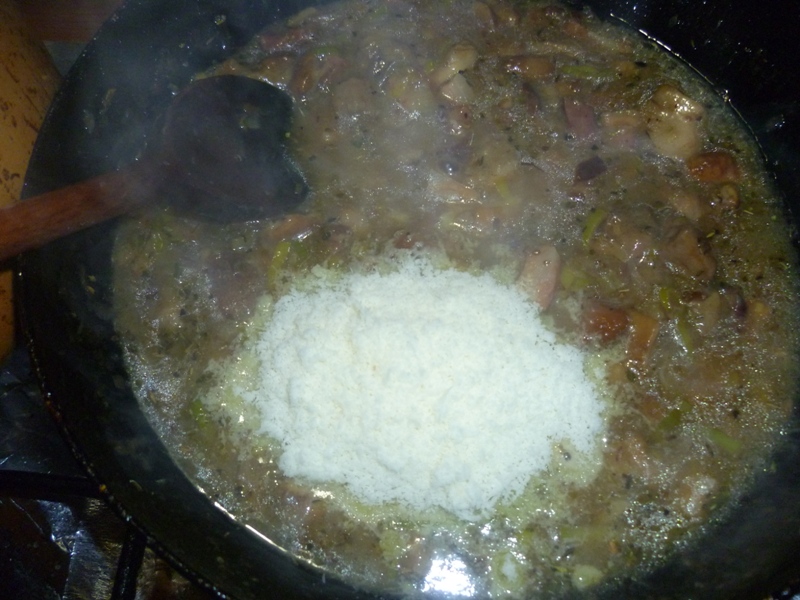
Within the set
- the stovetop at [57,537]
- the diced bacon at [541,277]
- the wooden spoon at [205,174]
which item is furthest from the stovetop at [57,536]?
the diced bacon at [541,277]

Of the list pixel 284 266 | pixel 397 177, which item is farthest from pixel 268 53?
pixel 284 266

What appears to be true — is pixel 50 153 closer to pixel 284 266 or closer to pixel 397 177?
pixel 284 266

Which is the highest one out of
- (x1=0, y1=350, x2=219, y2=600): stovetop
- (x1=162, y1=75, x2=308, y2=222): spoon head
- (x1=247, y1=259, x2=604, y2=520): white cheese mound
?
(x1=162, y1=75, x2=308, y2=222): spoon head

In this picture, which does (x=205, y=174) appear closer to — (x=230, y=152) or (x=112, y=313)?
(x=230, y=152)

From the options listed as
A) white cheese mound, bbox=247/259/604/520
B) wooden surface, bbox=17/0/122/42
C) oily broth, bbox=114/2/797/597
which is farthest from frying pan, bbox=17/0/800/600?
wooden surface, bbox=17/0/122/42

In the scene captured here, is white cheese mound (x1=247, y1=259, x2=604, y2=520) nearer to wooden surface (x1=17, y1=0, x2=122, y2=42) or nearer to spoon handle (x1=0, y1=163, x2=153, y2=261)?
spoon handle (x1=0, y1=163, x2=153, y2=261)

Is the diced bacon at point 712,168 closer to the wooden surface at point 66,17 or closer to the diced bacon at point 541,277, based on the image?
the diced bacon at point 541,277

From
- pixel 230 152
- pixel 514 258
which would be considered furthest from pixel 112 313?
pixel 514 258
